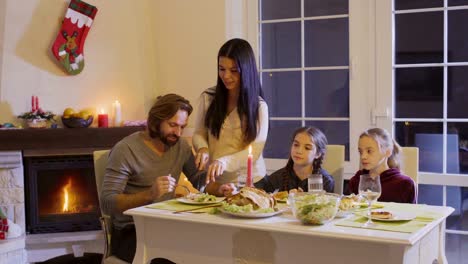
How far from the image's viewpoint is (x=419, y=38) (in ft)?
11.2

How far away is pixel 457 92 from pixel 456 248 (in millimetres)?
908

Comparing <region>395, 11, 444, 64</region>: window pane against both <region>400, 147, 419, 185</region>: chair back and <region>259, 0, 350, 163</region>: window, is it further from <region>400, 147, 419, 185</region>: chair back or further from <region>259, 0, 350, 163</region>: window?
<region>400, 147, 419, 185</region>: chair back

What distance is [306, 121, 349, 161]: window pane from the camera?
12.0ft

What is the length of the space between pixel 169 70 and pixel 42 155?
1053 millimetres

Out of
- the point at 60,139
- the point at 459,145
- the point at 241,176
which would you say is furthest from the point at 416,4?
the point at 60,139

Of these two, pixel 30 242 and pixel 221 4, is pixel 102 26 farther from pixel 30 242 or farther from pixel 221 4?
pixel 30 242

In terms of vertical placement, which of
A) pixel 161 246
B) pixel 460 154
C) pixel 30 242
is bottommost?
pixel 30 242

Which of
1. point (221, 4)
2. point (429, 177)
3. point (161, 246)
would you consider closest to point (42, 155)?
point (221, 4)

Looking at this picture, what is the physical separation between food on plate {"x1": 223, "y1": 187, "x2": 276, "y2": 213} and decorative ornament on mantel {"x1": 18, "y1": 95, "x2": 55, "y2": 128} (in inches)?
84.1

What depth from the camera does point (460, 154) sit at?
3.31m

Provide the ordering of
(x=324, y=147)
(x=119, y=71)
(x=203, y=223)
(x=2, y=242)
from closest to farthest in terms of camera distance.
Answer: (x=203, y=223) < (x=324, y=147) < (x=2, y=242) < (x=119, y=71)

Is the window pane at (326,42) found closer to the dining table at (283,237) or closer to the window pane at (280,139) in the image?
the window pane at (280,139)

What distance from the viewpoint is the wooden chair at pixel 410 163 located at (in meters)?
2.59

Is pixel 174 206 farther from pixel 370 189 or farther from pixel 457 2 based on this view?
pixel 457 2
